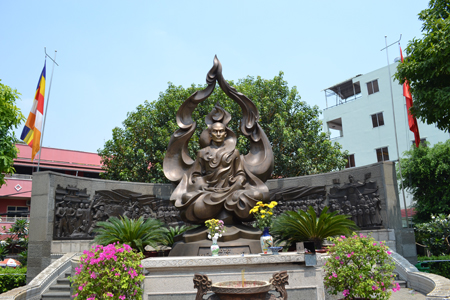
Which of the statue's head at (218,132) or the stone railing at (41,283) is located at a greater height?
the statue's head at (218,132)

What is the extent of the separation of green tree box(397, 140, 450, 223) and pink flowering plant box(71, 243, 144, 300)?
53.1 feet

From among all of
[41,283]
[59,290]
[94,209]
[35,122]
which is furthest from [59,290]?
[35,122]

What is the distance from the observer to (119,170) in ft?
61.3

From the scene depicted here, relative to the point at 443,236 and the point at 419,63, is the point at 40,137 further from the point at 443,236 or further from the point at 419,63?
the point at 443,236

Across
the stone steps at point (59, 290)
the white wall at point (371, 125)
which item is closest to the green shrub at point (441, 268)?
the stone steps at point (59, 290)

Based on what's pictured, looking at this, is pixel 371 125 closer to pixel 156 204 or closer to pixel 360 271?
pixel 156 204

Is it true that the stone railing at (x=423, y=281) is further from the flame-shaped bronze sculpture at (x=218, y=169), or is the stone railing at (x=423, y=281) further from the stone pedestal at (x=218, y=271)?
the flame-shaped bronze sculpture at (x=218, y=169)

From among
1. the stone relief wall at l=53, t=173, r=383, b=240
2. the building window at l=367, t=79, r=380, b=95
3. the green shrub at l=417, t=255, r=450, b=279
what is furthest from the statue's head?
the building window at l=367, t=79, r=380, b=95

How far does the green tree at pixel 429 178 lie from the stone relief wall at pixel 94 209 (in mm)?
12278

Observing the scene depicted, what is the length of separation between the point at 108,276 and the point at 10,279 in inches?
293

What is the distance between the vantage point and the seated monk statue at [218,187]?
9469 mm

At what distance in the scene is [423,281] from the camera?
848cm

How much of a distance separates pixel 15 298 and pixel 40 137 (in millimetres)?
8459

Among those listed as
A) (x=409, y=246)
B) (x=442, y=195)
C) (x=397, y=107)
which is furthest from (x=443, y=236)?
(x=397, y=107)
